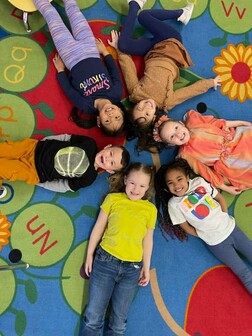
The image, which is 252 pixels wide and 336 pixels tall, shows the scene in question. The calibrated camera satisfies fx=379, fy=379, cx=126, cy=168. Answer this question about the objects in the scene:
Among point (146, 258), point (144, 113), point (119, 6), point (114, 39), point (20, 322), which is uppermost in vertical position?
point (119, 6)

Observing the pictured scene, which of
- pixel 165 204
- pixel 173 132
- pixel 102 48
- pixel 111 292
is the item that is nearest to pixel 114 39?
pixel 102 48

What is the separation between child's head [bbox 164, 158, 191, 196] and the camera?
1621 millimetres

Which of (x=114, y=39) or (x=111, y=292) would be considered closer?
(x=111, y=292)

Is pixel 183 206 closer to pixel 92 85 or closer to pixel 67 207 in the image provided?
pixel 67 207

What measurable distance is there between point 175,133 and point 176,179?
20 centimetres

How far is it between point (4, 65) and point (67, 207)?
2.42ft

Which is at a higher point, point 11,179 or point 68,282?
point 11,179

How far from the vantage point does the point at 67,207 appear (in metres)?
1.71

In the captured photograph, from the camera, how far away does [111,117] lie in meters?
1.63

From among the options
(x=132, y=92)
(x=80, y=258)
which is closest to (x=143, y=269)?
(x=80, y=258)

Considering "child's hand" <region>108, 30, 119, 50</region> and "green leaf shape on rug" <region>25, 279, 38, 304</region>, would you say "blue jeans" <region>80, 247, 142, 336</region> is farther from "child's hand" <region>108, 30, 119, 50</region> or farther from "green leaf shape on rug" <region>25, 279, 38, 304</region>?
"child's hand" <region>108, 30, 119, 50</region>

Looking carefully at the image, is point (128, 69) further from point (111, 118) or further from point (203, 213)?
point (203, 213)

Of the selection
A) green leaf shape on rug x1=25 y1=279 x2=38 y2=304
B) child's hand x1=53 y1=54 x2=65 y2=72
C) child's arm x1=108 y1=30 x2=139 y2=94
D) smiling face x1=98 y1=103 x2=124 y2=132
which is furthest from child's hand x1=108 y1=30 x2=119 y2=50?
green leaf shape on rug x1=25 y1=279 x2=38 y2=304

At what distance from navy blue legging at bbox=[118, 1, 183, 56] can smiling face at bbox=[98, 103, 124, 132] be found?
0.34m
